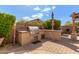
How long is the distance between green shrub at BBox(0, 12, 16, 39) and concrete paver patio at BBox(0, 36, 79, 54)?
12.8 inches

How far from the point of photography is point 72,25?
15.7 ft

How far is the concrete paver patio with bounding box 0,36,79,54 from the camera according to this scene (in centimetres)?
480

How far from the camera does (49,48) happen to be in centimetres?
481

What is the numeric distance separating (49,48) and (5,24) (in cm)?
100

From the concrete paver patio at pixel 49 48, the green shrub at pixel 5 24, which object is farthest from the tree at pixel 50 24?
the green shrub at pixel 5 24

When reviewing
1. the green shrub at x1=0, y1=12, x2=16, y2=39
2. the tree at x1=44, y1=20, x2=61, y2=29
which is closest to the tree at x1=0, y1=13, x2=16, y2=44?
the green shrub at x1=0, y1=12, x2=16, y2=39

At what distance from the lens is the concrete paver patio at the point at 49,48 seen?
4.80 meters

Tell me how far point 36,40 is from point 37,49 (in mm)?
186

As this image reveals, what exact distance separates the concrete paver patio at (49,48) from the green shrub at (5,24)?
0.33 meters

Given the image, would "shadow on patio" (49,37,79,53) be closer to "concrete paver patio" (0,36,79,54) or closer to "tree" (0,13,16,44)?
"concrete paver patio" (0,36,79,54)

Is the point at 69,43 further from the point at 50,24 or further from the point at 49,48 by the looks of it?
the point at 50,24
